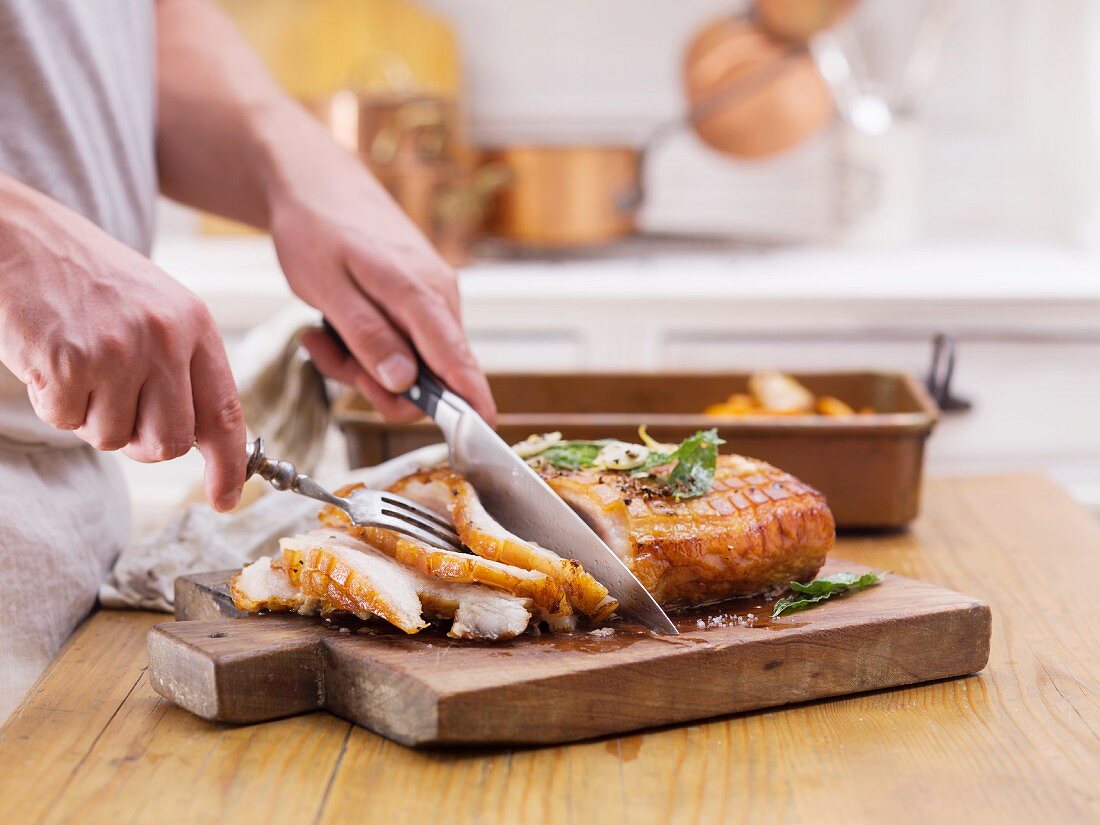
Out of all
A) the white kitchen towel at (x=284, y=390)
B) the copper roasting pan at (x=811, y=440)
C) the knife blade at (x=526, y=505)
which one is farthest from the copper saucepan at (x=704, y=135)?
the knife blade at (x=526, y=505)

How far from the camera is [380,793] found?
0.80m

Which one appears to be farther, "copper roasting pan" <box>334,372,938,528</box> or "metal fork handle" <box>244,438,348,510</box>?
"copper roasting pan" <box>334,372,938,528</box>

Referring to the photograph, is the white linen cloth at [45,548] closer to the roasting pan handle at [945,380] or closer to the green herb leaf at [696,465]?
the green herb leaf at [696,465]

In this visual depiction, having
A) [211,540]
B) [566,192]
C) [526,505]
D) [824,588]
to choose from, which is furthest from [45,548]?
[566,192]

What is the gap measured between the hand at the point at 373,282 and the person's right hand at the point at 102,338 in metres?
0.31

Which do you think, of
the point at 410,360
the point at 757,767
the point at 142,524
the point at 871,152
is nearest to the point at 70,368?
the point at 410,360

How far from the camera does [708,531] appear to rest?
3.41 ft

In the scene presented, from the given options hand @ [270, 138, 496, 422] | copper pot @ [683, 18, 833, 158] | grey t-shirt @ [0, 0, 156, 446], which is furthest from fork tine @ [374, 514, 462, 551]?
copper pot @ [683, 18, 833, 158]

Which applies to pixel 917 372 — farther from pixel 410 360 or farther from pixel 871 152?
pixel 410 360

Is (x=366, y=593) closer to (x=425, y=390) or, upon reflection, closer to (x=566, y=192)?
(x=425, y=390)

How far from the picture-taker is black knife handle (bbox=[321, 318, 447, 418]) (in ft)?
4.02

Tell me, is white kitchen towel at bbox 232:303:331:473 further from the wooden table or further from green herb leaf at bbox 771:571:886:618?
green herb leaf at bbox 771:571:886:618

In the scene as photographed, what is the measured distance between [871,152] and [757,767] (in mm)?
2470

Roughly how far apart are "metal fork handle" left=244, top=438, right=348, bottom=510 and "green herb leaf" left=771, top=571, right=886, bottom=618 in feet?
1.17
